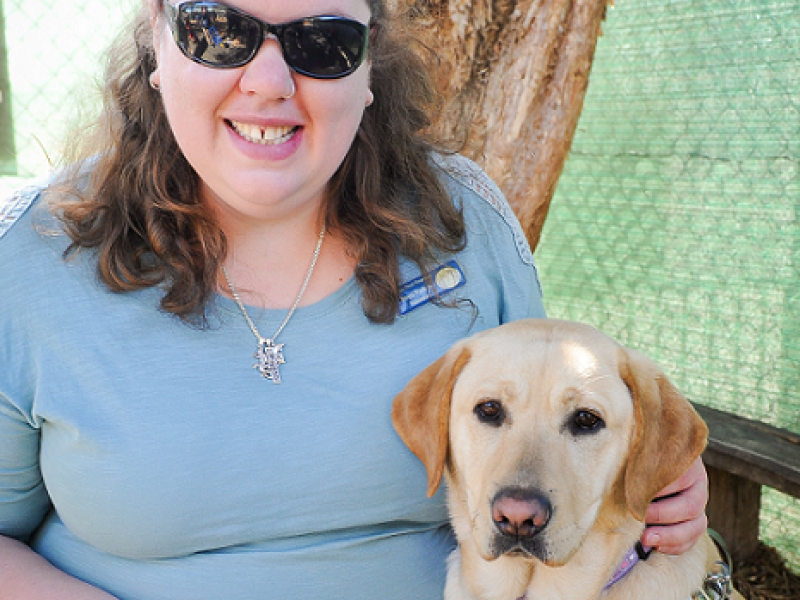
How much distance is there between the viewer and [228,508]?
180 cm

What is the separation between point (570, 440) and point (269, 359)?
2.44 ft

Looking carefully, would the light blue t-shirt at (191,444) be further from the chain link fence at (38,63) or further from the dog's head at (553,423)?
the chain link fence at (38,63)

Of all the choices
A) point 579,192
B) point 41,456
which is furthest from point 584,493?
point 579,192

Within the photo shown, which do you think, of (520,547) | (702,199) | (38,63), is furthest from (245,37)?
(38,63)

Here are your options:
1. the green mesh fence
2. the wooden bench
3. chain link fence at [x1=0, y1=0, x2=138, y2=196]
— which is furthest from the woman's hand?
chain link fence at [x1=0, y1=0, x2=138, y2=196]

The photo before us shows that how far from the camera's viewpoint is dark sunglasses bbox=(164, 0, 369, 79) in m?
1.74

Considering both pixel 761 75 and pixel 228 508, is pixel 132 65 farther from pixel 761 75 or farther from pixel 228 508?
pixel 761 75

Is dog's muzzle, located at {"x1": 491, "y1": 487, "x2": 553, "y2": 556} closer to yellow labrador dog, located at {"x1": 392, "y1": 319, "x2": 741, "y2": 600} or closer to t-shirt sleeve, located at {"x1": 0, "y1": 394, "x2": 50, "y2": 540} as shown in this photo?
yellow labrador dog, located at {"x1": 392, "y1": 319, "x2": 741, "y2": 600}

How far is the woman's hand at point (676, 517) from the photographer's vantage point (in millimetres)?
1991

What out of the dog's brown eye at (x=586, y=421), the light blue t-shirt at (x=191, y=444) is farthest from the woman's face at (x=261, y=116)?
the dog's brown eye at (x=586, y=421)

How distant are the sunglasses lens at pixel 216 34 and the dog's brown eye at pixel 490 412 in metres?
0.99

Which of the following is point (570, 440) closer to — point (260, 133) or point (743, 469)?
point (260, 133)

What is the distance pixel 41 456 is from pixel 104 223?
0.58m

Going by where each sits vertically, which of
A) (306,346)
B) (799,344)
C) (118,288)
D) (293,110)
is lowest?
(799,344)
